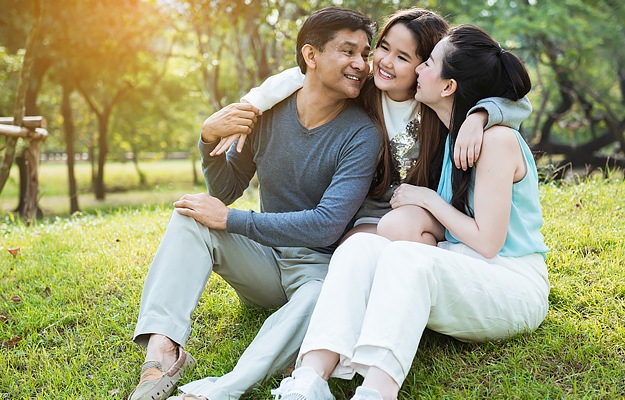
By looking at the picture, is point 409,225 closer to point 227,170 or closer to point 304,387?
point 304,387

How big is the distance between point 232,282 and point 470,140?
148cm

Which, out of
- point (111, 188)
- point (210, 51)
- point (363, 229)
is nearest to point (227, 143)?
point (363, 229)

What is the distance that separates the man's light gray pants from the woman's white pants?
32 cm

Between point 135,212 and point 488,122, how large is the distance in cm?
460

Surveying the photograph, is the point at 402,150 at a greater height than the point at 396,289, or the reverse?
the point at 402,150

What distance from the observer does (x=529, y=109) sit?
7.57 ft

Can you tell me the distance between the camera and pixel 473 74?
2330mm

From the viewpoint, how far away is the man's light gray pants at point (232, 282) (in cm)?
219

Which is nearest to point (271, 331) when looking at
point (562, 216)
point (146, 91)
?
point (562, 216)

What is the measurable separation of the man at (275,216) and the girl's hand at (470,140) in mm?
544

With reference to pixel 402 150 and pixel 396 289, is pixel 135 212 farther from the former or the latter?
pixel 396 289

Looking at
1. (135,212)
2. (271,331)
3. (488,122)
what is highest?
(488,122)

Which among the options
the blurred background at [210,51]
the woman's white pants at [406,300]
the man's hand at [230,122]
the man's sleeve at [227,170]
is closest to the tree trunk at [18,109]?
the blurred background at [210,51]

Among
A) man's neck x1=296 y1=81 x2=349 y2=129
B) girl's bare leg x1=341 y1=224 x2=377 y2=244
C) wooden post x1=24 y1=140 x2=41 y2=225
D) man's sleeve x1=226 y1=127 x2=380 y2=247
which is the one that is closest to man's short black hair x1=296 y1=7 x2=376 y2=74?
man's neck x1=296 y1=81 x2=349 y2=129
